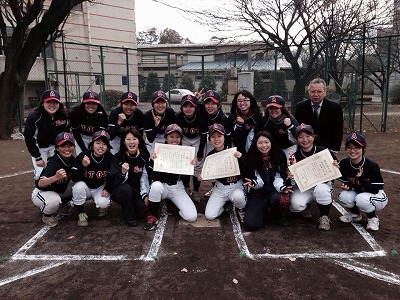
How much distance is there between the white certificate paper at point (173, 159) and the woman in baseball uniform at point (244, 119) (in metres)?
0.77

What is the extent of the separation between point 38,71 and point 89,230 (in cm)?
1986

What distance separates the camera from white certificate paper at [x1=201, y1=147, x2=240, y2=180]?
4.32m

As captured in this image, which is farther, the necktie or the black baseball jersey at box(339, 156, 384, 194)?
the necktie

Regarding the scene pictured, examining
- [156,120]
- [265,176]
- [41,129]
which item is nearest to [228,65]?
[156,120]

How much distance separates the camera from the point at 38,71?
21.1 meters

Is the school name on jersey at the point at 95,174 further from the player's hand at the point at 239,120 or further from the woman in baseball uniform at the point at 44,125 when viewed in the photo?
the player's hand at the point at 239,120

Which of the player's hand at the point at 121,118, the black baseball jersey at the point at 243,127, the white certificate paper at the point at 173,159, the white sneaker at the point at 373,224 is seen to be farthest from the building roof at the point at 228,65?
the white sneaker at the point at 373,224

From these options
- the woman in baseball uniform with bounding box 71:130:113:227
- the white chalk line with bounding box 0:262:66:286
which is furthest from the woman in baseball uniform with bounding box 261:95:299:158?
the white chalk line with bounding box 0:262:66:286

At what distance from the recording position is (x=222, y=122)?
16.1 feet

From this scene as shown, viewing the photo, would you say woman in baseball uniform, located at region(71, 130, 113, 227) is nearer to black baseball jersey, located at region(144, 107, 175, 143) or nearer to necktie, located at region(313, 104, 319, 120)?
black baseball jersey, located at region(144, 107, 175, 143)

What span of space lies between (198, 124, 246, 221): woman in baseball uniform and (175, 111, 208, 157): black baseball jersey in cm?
50

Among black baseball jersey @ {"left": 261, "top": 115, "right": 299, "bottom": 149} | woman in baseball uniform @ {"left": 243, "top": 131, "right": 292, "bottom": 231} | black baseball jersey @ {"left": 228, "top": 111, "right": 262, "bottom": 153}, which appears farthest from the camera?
black baseball jersey @ {"left": 228, "top": 111, "right": 262, "bottom": 153}

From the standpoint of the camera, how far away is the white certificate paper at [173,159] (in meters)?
4.39

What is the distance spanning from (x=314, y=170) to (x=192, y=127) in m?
1.84
